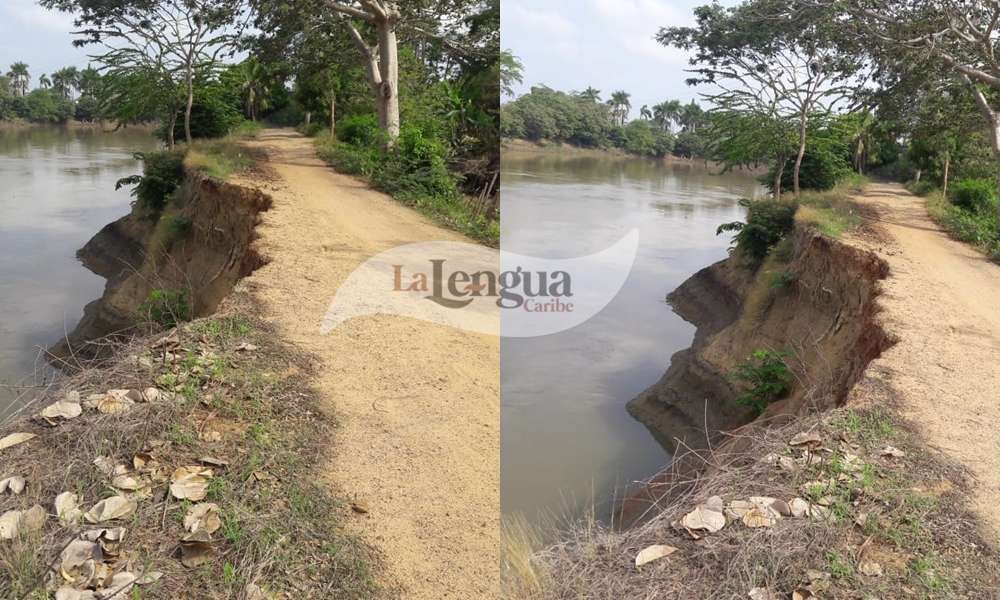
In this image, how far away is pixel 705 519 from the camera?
147 inches

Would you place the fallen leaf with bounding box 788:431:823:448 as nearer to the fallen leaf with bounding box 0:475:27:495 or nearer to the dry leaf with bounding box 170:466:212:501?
the dry leaf with bounding box 170:466:212:501

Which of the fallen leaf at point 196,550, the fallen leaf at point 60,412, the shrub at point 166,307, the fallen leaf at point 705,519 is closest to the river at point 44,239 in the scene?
the fallen leaf at point 60,412

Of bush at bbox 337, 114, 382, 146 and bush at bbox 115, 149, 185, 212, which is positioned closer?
bush at bbox 115, 149, 185, 212

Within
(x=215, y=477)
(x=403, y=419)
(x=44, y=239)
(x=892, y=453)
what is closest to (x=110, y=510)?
(x=215, y=477)

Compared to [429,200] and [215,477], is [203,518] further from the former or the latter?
[429,200]

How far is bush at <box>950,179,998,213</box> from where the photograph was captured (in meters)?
13.5

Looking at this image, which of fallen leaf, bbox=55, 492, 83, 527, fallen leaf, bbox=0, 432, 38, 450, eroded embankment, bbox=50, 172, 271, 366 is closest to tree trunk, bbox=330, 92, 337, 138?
eroded embankment, bbox=50, 172, 271, 366

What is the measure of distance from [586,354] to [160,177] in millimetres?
7829

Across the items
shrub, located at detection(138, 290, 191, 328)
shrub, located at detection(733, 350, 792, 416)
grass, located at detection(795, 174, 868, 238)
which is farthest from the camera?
grass, located at detection(795, 174, 868, 238)

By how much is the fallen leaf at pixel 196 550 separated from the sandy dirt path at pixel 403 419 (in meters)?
0.71

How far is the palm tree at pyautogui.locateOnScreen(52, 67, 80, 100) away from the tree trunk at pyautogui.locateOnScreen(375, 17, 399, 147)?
157ft

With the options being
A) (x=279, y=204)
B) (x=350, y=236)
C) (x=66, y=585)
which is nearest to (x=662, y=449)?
(x=350, y=236)

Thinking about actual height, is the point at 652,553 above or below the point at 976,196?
below

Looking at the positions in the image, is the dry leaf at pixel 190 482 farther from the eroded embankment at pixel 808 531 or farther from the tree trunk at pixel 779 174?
the tree trunk at pixel 779 174
